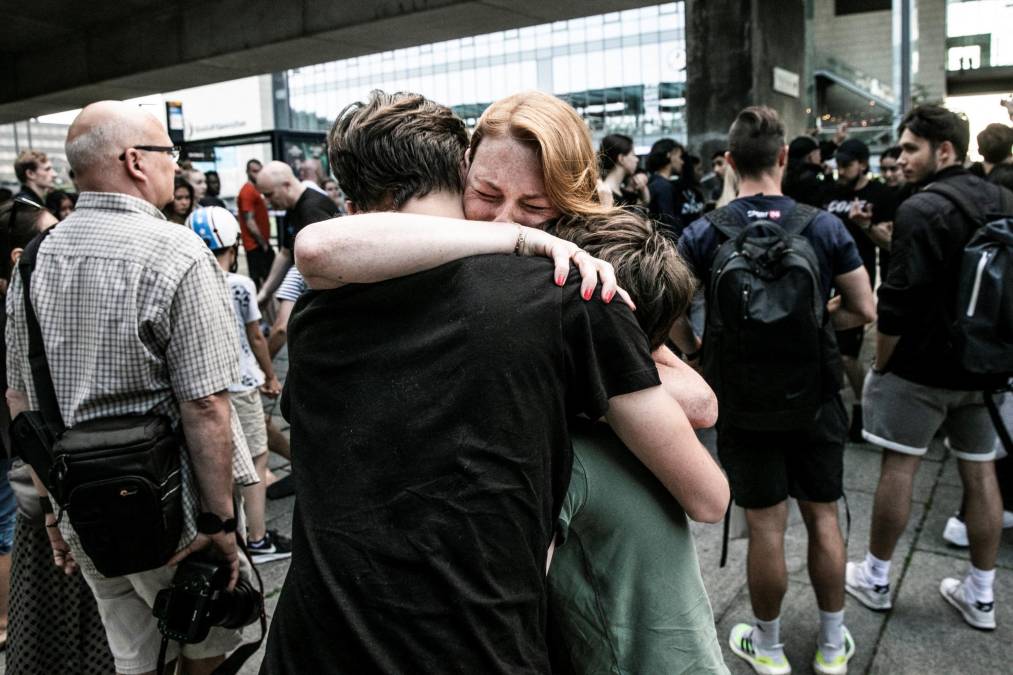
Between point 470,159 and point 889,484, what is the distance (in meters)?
2.68

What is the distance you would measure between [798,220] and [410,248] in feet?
7.13

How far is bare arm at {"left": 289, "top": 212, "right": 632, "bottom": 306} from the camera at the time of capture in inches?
47.3

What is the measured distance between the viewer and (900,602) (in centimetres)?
346

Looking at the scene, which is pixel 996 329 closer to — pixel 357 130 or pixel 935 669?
pixel 935 669

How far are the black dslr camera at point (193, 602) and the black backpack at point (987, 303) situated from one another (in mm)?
2809

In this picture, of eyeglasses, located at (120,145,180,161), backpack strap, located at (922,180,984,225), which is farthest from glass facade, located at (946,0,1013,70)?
eyeglasses, located at (120,145,180,161)

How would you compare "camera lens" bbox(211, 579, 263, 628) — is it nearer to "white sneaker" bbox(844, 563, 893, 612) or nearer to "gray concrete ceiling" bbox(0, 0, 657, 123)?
"white sneaker" bbox(844, 563, 893, 612)

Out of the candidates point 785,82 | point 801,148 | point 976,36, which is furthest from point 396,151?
point 976,36

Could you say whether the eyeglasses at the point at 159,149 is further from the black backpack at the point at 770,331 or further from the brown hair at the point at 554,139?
the black backpack at the point at 770,331

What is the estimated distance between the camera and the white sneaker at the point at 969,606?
321 cm

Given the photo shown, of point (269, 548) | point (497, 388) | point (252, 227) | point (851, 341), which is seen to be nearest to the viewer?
point (497, 388)

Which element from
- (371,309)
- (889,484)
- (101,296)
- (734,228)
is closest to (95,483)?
(101,296)

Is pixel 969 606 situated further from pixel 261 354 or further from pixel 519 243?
pixel 261 354

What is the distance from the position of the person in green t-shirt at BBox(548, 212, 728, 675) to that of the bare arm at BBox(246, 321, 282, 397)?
3.32 meters
